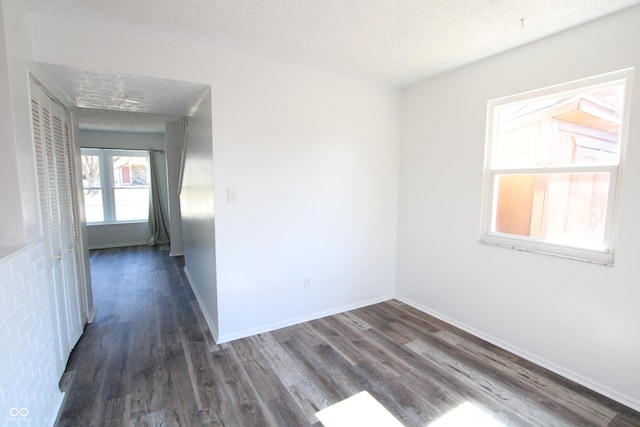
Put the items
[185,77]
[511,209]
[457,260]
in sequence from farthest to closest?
[457,260] < [511,209] < [185,77]

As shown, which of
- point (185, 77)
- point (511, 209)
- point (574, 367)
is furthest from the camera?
point (511, 209)

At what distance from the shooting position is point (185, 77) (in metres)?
2.31

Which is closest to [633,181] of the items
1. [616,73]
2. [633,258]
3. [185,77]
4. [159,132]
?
[633,258]

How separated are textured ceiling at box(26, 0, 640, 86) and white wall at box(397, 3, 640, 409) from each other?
0.71 feet

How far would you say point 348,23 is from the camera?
199cm

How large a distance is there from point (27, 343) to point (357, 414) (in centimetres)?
175

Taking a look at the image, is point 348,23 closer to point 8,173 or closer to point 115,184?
point 8,173

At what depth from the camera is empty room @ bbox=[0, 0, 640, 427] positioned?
182 cm

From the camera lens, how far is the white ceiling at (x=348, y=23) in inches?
70.2

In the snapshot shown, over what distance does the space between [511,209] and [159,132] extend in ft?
22.0

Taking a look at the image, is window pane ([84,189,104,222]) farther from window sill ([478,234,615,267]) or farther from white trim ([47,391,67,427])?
window sill ([478,234,615,267])

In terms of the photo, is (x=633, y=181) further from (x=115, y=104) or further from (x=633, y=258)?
(x=115, y=104)

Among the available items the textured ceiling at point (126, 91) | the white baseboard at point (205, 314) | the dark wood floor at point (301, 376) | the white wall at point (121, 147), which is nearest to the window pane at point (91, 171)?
the white wall at point (121, 147)

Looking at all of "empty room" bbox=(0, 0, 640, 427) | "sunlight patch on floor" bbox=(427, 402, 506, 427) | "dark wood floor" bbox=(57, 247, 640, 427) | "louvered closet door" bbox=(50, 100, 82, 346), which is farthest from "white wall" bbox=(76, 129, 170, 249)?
"sunlight patch on floor" bbox=(427, 402, 506, 427)
